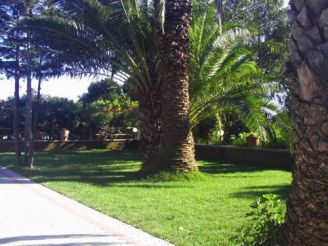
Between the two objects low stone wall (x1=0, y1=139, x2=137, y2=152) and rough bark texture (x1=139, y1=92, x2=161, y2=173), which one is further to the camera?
low stone wall (x1=0, y1=139, x2=137, y2=152)

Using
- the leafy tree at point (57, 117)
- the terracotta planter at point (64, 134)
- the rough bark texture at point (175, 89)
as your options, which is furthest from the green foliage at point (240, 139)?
the leafy tree at point (57, 117)

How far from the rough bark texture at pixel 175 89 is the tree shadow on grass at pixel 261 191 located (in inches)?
91.2

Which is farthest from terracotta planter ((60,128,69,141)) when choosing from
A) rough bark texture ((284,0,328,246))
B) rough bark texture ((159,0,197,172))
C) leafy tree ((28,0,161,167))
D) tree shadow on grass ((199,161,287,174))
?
rough bark texture ((284,0,328,246))

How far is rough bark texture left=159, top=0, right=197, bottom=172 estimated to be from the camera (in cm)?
1345

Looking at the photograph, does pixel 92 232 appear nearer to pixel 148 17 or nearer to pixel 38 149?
pixel 148 17

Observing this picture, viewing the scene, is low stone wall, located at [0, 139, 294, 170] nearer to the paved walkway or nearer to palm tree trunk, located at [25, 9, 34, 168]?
palm tree trunk, located at [25, 9, 34, 168]

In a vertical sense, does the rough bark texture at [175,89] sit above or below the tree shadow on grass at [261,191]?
above

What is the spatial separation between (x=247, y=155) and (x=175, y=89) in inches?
268

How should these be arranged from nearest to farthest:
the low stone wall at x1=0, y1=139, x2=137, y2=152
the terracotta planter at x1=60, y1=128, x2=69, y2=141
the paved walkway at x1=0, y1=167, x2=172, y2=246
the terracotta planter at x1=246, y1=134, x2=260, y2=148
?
the paved walkway at x1=0, y1=167, x2=172, y2=246
the terracotta planter at x1=246, y1=134, x2=260, y2=148
the low stone wall at x1=0, y1=139, x2=137, y2=152
the terracotta planter at x1=60, y1=128, x2=69, y2=141

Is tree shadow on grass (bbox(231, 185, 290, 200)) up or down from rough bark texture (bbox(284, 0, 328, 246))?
down

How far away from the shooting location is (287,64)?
4.29 metres

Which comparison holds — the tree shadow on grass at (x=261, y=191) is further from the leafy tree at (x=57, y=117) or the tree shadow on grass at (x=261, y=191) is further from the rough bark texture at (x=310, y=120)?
the leafy tree at (x=57, y=117)

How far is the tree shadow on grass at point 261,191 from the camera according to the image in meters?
10.4

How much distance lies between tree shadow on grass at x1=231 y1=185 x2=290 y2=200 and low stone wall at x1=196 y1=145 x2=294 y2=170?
471 cm
